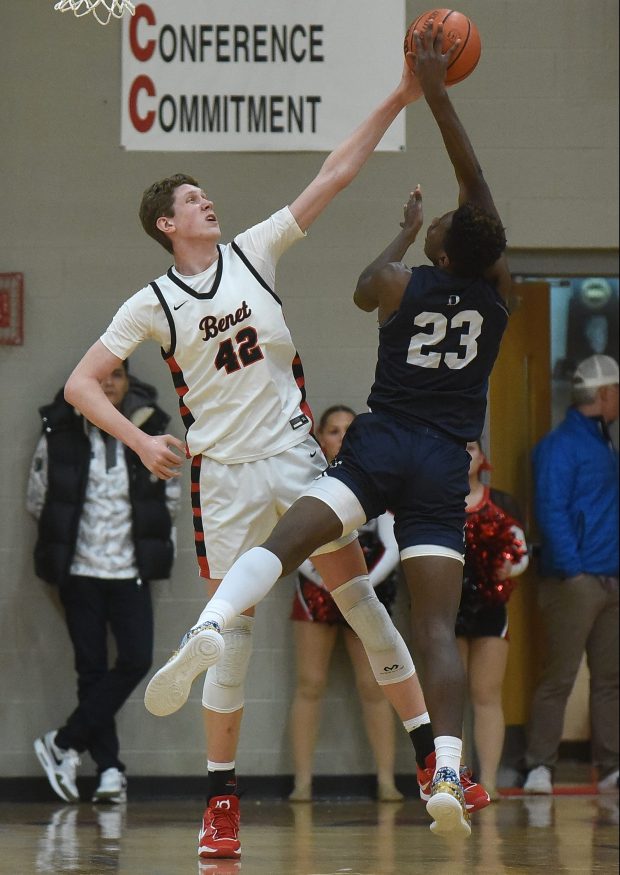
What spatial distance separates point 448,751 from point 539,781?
11.7 feet

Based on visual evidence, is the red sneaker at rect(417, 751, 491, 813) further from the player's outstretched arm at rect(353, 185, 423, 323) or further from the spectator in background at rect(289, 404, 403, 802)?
the spectator in background at rect(289, 404, 403, 802)

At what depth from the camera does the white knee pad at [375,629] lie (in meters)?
4.47

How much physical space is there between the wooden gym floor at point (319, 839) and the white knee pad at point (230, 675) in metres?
0.50

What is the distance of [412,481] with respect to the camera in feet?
13.8

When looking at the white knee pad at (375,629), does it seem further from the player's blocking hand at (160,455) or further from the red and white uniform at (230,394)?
the player's blocking hand at (160,455)

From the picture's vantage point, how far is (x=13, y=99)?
729 cm

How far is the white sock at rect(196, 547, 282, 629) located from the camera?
397 cm

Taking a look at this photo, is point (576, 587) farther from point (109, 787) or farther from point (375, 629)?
point (375, 629)

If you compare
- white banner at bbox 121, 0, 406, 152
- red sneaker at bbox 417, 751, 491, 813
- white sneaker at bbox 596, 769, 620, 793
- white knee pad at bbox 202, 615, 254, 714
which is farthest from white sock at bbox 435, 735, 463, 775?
white banner at bbox 121, 0, 406, 152

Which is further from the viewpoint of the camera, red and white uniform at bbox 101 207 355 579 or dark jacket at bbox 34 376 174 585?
dark jacket at bbox 34 376 174 585

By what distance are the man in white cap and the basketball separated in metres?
3.48

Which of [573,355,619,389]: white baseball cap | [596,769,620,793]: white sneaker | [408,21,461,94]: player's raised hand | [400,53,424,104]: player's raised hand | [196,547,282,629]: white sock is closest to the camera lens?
[196,547,282,629]: white sock

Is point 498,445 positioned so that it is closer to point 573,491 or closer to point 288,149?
point 573,491

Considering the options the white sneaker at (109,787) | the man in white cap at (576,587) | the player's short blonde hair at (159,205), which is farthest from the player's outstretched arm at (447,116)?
the white sneaker at (109,787)
